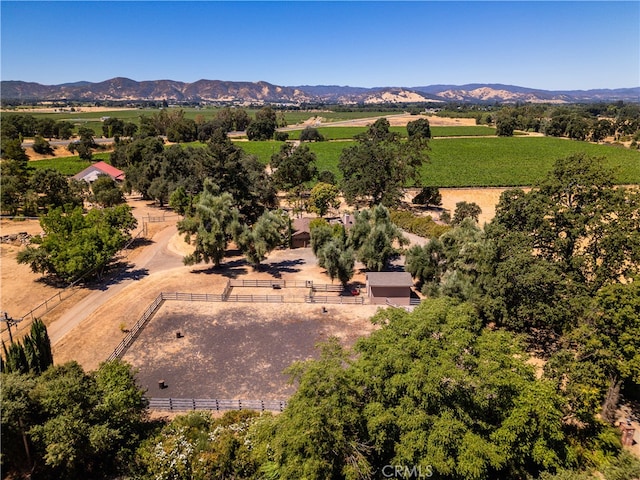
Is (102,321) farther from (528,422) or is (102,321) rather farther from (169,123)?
(169,123)

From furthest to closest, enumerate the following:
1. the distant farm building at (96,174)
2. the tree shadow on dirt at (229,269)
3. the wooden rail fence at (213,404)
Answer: the distant farm building at (96,174)
the tree shadow on dirt at (229,269)
the wooden rail fence at (213,404)

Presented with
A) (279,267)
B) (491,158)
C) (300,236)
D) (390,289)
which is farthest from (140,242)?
(491,158)

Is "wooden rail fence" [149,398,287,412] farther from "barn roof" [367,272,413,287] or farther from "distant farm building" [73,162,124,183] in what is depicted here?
"distant farm building" [73,162,124,183]

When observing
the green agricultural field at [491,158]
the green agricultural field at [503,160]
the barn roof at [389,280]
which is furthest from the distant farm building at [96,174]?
the barn roof at [389,280]

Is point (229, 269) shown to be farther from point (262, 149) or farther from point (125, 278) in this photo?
point (262, 149)

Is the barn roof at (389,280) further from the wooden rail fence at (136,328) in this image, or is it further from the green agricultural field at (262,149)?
the green agricultural field at (262,149)

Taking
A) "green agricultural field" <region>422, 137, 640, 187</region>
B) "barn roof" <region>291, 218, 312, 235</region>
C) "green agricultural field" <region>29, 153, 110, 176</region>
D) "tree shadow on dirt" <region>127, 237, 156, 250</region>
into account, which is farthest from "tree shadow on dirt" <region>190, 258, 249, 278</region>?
"green agricultural field" <region>29, 153, 110, 176</region>
